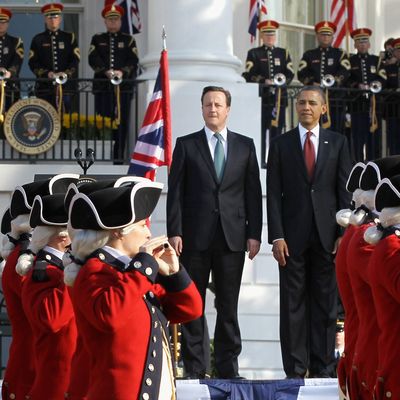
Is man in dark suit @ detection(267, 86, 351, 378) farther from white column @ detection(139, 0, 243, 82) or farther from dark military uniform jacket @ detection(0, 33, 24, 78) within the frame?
dark military uniform jacket @ detection(0, 33, 24, 78)

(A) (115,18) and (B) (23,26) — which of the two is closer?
(A) (115,18)

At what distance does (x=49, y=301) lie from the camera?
25.9 ft

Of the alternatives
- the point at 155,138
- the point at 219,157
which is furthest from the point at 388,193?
the point at 155,138

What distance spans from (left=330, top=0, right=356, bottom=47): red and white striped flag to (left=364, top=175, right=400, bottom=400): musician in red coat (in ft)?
34.4

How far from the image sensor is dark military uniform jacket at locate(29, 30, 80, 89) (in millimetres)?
15734

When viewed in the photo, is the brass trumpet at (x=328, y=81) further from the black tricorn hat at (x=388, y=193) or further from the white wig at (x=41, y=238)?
the black tricorn hat at (x=388, y=193)

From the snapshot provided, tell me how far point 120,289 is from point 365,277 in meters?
1.88

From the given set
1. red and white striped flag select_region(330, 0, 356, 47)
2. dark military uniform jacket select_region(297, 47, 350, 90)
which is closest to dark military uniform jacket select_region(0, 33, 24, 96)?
dark military uniform jacket select_region(297, 47, 350, 90)

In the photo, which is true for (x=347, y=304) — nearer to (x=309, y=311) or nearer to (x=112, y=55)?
(x=309, y=311)

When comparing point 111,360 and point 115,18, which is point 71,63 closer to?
point 115,18

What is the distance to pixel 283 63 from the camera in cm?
1630

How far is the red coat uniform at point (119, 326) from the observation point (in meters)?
6.84

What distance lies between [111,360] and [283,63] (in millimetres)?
9656

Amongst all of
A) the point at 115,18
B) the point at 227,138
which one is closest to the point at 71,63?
the point at 115,18
